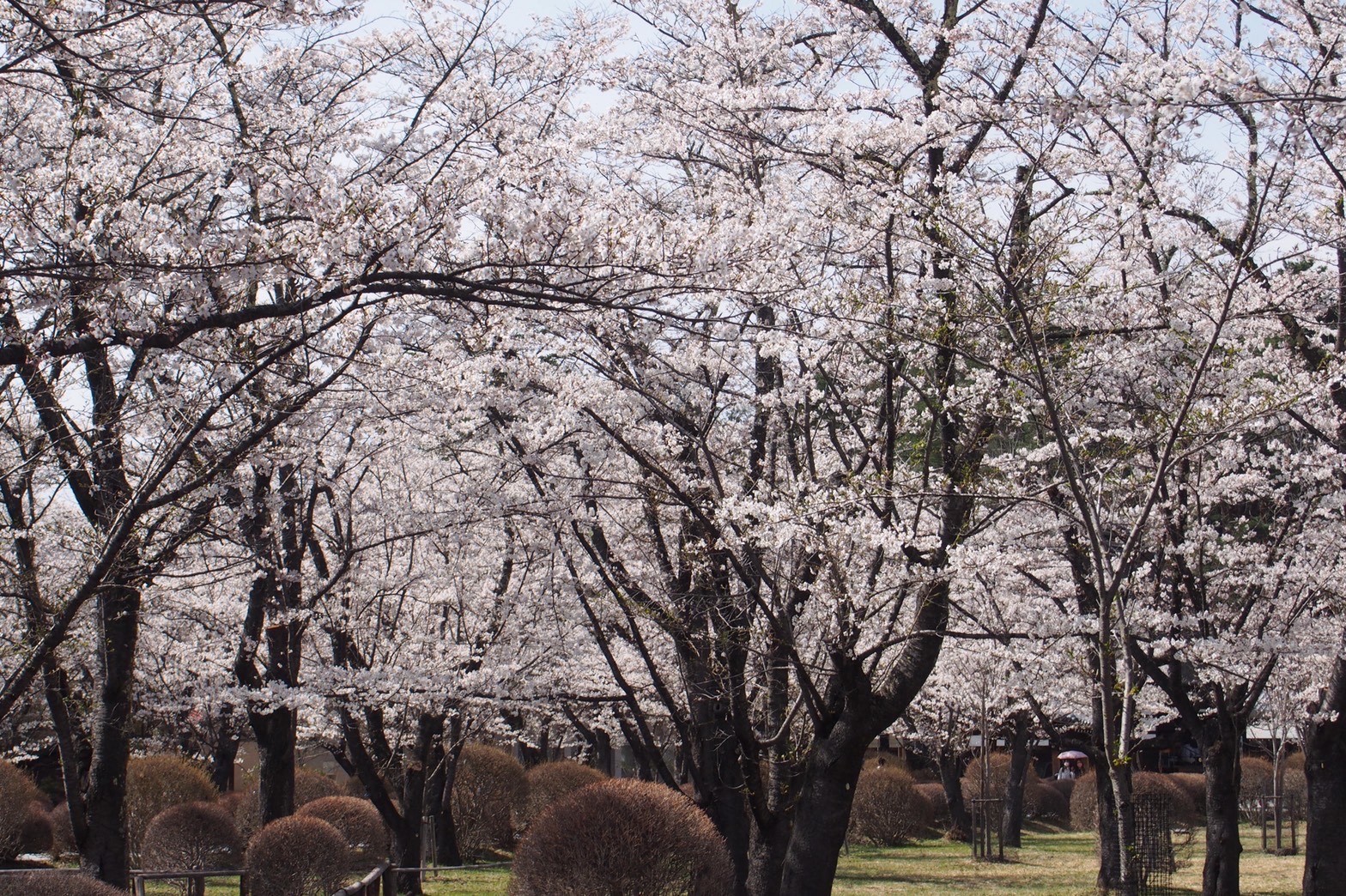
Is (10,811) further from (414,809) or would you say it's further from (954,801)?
(954,801)

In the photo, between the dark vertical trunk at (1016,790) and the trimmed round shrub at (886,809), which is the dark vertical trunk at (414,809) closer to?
the trimmed round shrub at (886,809)

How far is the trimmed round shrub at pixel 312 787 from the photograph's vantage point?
68.5 ft

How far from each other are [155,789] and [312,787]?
5057 millimetres

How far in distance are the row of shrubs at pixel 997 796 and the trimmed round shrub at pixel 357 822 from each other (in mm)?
10936

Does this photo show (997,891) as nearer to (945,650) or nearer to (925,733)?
(945,650)

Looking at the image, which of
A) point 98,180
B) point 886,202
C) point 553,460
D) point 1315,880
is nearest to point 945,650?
point 1315,880

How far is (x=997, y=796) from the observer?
2688 centimetres

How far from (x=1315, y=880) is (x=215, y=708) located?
1030 cm

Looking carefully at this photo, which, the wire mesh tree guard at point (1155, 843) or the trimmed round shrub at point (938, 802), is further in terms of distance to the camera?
the trimmed round shrub at point (938, 802)

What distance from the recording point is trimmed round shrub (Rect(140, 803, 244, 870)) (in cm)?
1474

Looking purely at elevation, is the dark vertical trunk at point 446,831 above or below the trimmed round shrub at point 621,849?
below

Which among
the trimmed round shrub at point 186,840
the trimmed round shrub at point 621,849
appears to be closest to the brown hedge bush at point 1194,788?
the trimmed round shrub at point 186,840

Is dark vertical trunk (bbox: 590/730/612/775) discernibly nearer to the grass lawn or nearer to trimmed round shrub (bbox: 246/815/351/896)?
the grass lawn

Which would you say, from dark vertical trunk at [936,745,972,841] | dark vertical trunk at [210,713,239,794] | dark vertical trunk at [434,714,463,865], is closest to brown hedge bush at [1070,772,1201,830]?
dark vertical trunk at [936,745,972,841]
